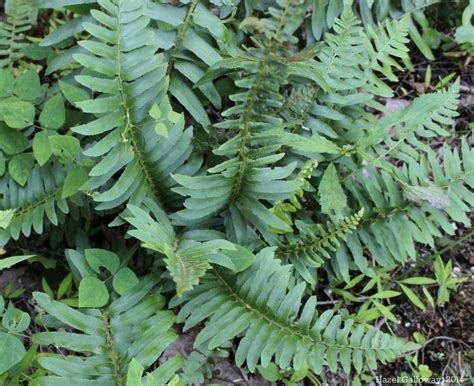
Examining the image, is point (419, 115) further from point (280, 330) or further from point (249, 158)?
point (280, 330)

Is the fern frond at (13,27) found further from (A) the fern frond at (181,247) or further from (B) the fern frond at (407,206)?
(B) the fern frond at (407,206)

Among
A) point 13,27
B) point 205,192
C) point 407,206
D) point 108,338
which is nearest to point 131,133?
point 205,192

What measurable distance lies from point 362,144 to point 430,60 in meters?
1.42

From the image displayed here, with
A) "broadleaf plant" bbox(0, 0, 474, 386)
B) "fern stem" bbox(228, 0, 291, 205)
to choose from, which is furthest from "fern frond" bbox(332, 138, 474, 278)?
"fern stem" bbox(228, 0, 291, 205)

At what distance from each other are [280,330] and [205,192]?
0.67 m

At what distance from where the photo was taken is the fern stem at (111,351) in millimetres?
2203

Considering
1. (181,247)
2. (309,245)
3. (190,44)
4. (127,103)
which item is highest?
(190,44)

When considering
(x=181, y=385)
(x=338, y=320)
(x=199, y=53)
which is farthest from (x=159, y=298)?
(x=199, y=53)

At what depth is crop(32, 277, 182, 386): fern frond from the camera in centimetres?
218

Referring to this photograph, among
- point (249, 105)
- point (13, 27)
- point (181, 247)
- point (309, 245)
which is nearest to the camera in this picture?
point (249, 105)

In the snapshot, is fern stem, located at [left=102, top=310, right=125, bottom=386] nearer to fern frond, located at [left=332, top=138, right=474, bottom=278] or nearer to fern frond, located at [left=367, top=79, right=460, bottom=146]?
fern frond, located at [left=332, top=138, right=474, bottom=278]

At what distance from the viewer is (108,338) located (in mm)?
2326

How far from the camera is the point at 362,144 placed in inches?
109

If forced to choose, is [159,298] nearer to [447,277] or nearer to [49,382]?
[49,382]
